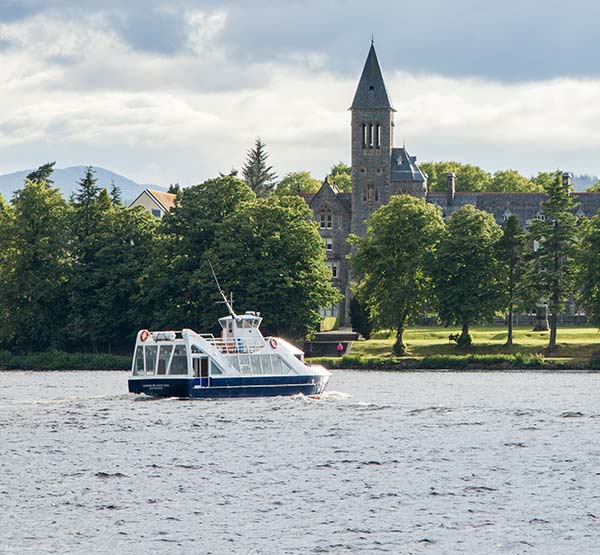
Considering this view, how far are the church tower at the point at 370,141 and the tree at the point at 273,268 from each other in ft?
105

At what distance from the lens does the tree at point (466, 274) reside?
376ft

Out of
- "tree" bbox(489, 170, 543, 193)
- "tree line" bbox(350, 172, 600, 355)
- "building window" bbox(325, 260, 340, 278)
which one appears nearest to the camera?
"tree line" bbox(350, 172, 600, 355)

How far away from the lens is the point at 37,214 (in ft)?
397

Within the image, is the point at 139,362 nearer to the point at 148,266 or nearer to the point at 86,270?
the point at 148,266

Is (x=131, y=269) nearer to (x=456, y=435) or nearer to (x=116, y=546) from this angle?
(x=456, y=435)

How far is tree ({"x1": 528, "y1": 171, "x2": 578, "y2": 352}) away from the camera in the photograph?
114062 mm

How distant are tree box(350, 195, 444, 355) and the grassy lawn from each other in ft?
7.46

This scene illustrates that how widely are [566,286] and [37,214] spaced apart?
149ft

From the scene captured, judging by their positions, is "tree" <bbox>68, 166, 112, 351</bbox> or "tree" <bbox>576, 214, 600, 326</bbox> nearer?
"tree" <bbox>576, 214, 600, 326</bbox>

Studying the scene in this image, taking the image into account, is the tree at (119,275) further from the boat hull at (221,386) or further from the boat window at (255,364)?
the boat window at (255,364)

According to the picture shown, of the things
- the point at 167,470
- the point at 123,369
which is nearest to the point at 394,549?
the point at 167,470

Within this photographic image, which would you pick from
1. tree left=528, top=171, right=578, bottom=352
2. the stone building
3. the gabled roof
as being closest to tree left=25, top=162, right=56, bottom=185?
the gabled roof

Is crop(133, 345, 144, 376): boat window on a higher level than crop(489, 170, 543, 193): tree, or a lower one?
lower

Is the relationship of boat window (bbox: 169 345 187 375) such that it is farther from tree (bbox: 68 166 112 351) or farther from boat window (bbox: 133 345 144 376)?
tree (bbox: 68 166 112 351)
